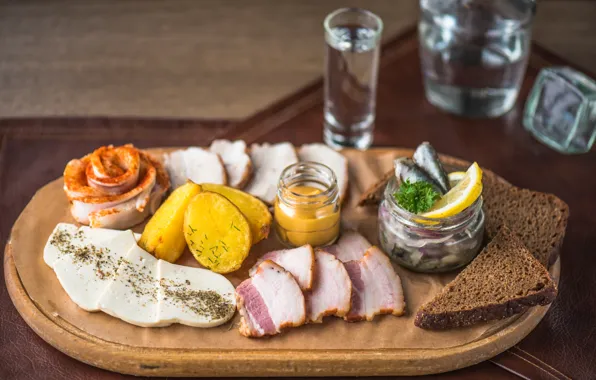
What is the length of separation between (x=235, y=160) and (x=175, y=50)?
168 cm

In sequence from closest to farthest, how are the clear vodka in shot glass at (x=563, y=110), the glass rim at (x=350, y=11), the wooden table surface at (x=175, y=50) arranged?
the glass rim at (x=350, y=11) < the clear vodka in shot glass at (x=563, y=110) < the wooden table surface at (x=175, y=50)

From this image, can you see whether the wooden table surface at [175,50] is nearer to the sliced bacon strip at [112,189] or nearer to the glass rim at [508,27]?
the glass rim at [508,27]

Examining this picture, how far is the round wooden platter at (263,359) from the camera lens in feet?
9.71

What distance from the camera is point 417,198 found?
3139 mm

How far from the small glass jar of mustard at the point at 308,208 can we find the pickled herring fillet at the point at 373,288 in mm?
196

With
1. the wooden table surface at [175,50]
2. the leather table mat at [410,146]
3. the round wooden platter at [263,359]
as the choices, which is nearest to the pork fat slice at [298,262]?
the round wooden platter at [263,359]

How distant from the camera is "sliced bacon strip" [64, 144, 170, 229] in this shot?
3406 mm

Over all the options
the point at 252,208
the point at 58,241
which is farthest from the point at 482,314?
the point at 58,241

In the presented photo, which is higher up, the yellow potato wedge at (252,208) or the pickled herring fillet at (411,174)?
the pickled herring fillet at (411,174)

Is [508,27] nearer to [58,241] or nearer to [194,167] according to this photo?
[194,167]

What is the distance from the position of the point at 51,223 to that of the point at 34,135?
834 mm

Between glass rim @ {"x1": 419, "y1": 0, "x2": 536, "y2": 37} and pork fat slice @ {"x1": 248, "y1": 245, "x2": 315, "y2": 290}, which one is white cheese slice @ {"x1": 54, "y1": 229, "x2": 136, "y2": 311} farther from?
glass rim @ {"x1": 419, "y1": 0, "x2": 536, "y2": 37}

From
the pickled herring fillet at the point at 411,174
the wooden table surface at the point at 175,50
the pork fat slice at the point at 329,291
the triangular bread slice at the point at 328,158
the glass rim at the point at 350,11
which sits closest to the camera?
the pork fat slice at the point at 329,291

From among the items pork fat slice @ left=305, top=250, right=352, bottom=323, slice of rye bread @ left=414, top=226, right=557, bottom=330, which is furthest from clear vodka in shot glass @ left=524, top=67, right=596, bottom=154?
pork fat slice @ left=305, top=250, right=352, bottom=323
